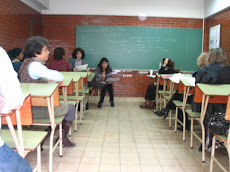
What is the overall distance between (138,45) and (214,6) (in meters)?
2.06

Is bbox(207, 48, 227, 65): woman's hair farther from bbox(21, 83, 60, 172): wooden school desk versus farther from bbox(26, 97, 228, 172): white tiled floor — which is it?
bbox(21, 83, 60, 172): wooden school desk

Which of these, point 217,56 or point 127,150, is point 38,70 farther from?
point 217,56

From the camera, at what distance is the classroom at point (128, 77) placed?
2432 millimetres

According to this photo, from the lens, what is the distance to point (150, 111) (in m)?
4.75

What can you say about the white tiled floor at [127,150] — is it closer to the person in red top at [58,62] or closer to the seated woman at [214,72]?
the seated woman at [214,72]

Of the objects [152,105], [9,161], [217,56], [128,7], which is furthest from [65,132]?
[128,7]

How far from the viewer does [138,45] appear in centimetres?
594

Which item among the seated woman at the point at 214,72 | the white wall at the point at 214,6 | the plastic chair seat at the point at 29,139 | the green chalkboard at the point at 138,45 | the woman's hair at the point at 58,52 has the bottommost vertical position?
the plastic chair seat at the point at 29,139

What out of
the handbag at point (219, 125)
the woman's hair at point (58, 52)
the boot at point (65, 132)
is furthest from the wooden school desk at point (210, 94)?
the woman's hair at point (58, 52)

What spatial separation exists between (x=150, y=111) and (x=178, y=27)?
260 cm

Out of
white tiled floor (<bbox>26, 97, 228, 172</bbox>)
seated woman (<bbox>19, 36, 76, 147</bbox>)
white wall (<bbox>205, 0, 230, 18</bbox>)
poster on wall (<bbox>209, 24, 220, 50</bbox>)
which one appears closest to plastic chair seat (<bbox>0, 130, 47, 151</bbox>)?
seated woman (<bbox>19, 36, 76, 147</bbox>)

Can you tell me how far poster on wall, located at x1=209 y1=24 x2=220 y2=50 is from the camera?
524 centimetres

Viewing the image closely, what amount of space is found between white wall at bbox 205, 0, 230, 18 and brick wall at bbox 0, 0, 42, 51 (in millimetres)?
4390

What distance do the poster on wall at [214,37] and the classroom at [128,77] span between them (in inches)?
1.0
